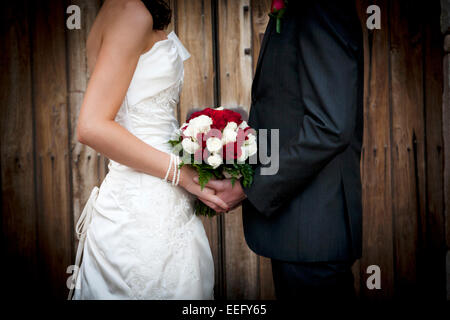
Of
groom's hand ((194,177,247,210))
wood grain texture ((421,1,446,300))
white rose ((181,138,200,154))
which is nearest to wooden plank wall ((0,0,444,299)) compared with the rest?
wood grain texture ((421,1,446,300))

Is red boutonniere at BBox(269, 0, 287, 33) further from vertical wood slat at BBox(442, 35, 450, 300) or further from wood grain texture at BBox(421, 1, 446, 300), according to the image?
wood grain texture at BBox(421, 1, 446, 300)

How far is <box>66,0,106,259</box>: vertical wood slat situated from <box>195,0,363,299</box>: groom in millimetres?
1799

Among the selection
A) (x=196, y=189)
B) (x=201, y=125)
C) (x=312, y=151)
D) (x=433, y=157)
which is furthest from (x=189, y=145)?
(x=433, y=157)

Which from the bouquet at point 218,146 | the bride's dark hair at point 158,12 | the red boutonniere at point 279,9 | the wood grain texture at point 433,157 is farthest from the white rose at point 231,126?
the wood grain texture at point 433,157

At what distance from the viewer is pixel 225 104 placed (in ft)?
8.43

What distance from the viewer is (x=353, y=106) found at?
1.05 metres

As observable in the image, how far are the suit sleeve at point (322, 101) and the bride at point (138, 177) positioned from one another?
0.40 meters

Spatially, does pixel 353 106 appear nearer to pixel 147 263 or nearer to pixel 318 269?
pixel 318 269

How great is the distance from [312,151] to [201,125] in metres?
0.44

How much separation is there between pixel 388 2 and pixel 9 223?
12.8ft

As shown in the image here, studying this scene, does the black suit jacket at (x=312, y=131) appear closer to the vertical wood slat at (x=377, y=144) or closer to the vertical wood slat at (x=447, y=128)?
the vertical wood slat at (x=447, y=128)

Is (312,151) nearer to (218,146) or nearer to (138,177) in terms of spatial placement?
(218,146)
